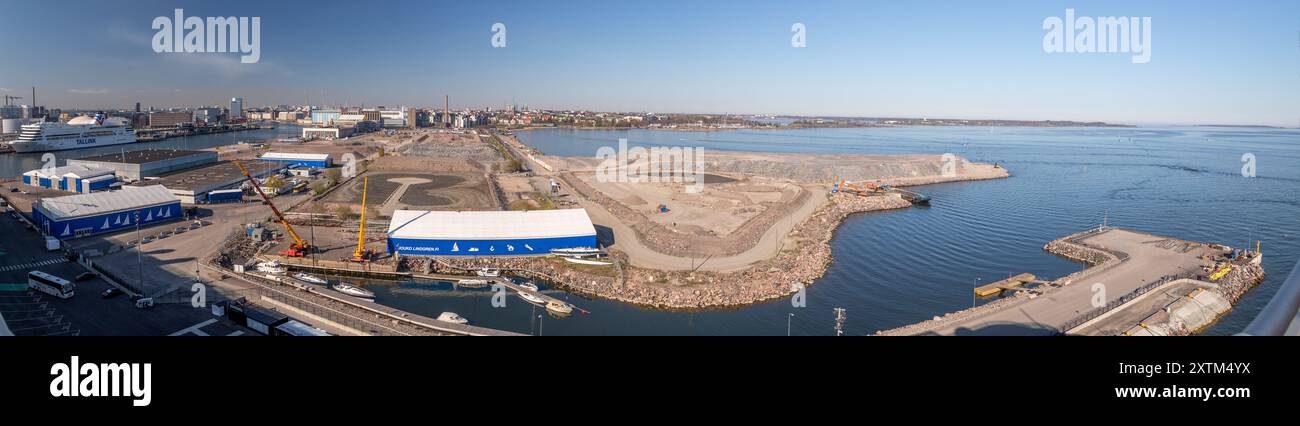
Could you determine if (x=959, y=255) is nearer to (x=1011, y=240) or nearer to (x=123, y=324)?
(x=1011, y=240)

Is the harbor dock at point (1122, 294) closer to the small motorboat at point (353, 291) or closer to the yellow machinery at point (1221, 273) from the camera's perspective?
the yellow machinery at point (1221, 273)

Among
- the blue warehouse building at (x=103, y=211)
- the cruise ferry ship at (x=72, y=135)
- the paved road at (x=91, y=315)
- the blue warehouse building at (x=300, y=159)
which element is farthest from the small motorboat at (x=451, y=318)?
the cruise ferry ship at (x=72, y=135)

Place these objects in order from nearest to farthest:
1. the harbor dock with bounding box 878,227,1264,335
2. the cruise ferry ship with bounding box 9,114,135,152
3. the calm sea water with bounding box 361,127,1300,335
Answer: the harbor dock with bounding box 878,227,1264,335
the calm sea water with bounding box 361,127,1300,335
the cruise ferry ship with bounding box 9,114,135,152

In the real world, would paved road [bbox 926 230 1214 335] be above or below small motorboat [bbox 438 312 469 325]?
above

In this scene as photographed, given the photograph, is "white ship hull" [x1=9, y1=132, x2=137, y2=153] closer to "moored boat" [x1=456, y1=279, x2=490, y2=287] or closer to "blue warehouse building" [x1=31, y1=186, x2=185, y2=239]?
"blue warehouse building" [x1=31, y1=186, x2=185, y2=239]

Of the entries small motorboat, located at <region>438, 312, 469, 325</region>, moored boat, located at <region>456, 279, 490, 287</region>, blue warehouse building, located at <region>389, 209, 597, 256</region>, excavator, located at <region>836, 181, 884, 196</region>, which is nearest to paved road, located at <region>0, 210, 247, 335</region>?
small motorboat, located at <region>438, 312, 469, 325</region>

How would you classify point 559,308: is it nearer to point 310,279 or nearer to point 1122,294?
point 310,279
